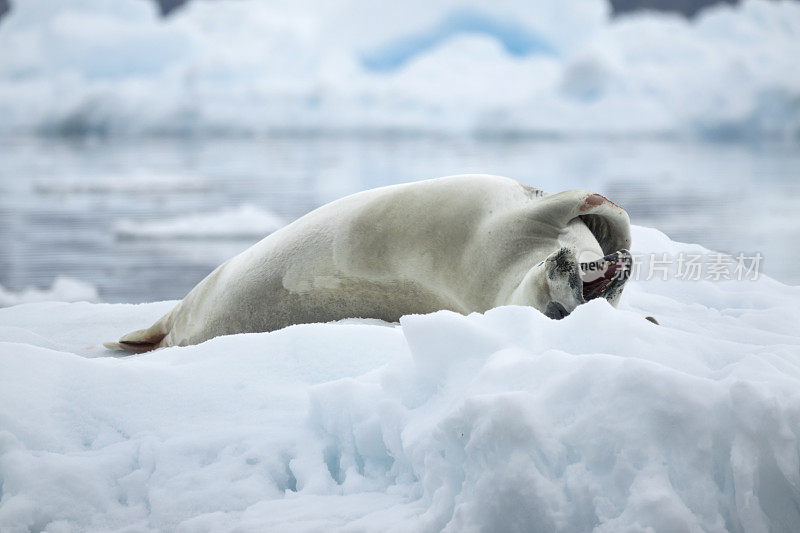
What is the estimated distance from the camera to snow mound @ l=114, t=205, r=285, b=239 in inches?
318

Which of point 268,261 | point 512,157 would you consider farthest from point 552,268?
point 512,157

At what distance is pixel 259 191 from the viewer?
1194 cm

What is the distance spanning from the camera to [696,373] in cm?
117

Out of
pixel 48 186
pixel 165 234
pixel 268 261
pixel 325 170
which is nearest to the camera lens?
pixel 268 261

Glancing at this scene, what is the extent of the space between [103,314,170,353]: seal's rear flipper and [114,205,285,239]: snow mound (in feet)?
16.7

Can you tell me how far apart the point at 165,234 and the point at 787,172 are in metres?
10.3

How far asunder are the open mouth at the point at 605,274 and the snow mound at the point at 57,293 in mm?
4109

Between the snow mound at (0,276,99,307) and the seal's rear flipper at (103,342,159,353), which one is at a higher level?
the seal's rear flipper at (103,342,159,353)

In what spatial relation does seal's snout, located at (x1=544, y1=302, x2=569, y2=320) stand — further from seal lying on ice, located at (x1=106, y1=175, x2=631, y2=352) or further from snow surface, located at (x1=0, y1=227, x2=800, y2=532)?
snow surface, located at (x1=0, y1=227, x2=800, y2=532)

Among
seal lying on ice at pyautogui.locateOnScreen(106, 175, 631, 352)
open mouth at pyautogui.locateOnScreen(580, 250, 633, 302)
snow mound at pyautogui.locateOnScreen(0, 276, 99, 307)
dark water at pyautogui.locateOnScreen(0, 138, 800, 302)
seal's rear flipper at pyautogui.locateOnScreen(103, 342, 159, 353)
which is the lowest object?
dark water at pyautogui.locateOnScreen(0, 138, 800, 302)

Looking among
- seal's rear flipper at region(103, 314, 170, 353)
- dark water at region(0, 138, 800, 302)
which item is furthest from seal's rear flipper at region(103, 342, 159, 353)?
dark water at region(0, 138, 800, 302)

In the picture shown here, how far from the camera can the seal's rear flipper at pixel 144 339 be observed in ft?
8.27

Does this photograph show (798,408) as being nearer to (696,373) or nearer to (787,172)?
(696,373)

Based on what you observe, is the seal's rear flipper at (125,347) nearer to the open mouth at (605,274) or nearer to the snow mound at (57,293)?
the open mouth at (605,274)
